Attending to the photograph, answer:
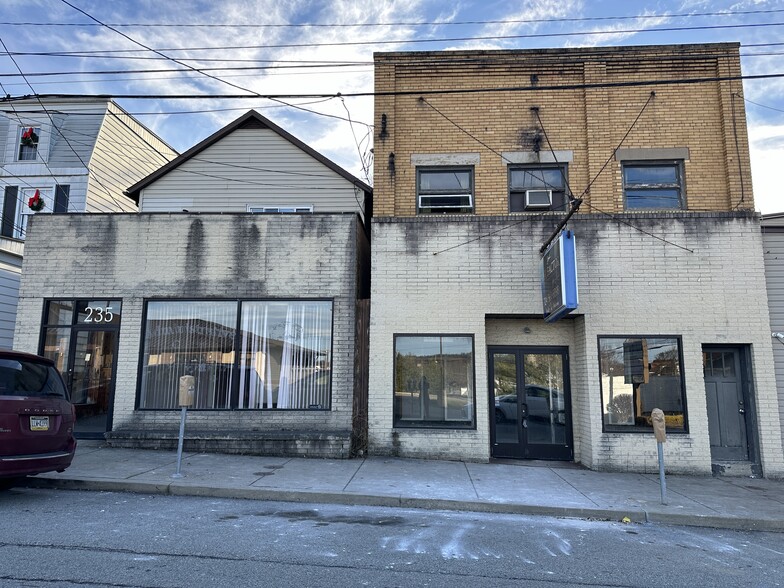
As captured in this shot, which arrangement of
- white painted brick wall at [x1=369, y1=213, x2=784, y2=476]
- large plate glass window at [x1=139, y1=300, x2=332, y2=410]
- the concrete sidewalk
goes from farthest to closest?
large plate glass window at [x1=139, y1=300, x2=332, y2=410] < white painted brick wall at [x1=369, y1=213, x2=784, y2=476] < the concrete sidewalk

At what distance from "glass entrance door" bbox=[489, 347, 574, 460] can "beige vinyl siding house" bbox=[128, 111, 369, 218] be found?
5.62 m

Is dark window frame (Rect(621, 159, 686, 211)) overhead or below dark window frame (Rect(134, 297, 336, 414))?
overhead

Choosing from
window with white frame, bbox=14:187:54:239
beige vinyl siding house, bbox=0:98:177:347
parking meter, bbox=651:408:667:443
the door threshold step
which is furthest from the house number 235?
the door threshold step

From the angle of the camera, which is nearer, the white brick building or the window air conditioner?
the white brick building

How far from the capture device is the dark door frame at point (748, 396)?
9836mm


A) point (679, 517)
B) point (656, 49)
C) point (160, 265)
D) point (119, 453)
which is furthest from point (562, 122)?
point (119, 453)

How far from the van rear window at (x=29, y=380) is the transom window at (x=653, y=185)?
10553 mm

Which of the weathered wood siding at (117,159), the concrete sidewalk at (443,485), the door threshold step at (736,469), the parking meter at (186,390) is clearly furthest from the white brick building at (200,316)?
the weathered wood siding at (117,159)

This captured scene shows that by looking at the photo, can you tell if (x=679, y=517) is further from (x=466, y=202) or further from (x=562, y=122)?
(x=562, y=122)

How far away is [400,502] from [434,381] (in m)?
3.42

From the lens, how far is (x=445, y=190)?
11336 millimetres

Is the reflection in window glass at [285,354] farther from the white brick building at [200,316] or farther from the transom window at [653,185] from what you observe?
the transom window at [653,185]

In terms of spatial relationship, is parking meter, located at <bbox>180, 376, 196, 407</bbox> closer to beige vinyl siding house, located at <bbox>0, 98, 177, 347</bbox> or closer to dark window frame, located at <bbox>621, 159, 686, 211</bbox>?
dark window frame, located at <bbox>621, 159, 686, 211</bbox>

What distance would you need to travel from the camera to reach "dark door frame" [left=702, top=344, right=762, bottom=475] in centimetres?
984
